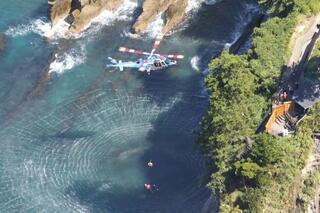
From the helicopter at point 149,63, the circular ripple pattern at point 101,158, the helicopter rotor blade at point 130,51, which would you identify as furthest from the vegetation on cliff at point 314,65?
the helicopter rotor blade at point 130,51

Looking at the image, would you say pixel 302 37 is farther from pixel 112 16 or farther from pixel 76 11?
pixel 76 11

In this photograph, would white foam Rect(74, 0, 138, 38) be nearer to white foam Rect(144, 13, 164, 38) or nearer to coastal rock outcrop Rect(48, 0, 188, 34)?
coastal rock outcrop Rect(48, 0, 188, 34)

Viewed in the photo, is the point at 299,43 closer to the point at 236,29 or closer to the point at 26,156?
the point at 236,29

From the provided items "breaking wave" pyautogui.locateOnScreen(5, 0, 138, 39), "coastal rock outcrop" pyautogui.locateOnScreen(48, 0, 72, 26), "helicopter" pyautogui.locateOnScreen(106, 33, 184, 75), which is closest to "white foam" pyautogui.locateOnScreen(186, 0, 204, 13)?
"breaking wave" pyautogui.locateOnScreen(5, 0, 138, 39)

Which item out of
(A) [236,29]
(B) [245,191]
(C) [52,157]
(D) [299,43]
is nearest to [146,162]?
(C) [52,157]

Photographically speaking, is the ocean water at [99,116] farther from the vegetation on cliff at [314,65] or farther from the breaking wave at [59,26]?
the vegetation on cliff at [314,65]
